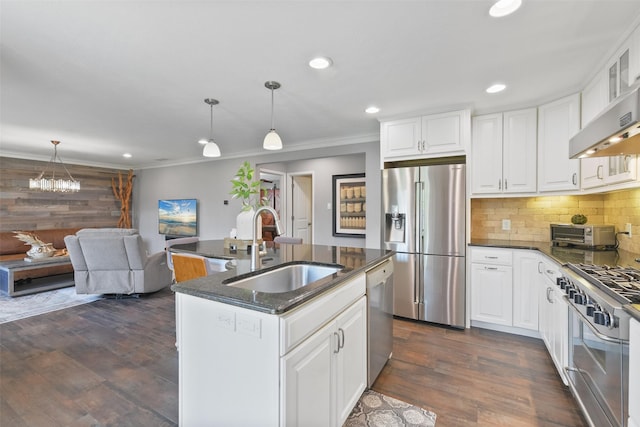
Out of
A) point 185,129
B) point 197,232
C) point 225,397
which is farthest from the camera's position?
point 197,232

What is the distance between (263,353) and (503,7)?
7.02 feet

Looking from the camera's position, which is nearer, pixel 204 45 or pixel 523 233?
pixel 204 45

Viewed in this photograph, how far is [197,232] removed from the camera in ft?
20.6

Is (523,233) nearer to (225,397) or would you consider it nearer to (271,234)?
(225,397)

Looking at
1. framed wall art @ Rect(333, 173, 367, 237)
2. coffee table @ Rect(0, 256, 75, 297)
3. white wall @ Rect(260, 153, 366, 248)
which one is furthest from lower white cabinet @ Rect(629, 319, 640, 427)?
coffee table @ Rect(0, 256, 75, 297)

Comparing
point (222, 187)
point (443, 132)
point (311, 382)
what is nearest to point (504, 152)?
point (443, 132)

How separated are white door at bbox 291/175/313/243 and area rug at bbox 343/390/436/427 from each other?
14.5ft

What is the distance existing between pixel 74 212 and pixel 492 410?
8.15 metres

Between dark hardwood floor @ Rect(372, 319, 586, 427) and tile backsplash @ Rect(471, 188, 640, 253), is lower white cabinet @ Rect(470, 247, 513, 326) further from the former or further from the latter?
tile backsplash @ Rect(471, 188, 640, 253)

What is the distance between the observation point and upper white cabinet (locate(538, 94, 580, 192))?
2.71 meters

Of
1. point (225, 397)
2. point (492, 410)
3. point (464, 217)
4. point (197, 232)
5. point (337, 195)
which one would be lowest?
point (492, 410)

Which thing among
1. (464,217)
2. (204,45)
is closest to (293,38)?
(204,45)

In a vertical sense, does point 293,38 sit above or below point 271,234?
above

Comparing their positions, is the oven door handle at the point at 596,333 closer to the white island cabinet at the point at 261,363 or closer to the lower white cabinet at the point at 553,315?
the lower white cabinet at the point at 553,315
